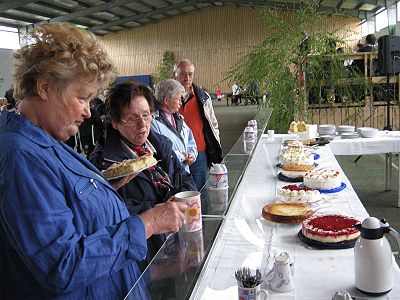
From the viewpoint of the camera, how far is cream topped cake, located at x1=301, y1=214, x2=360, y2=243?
1.63 m

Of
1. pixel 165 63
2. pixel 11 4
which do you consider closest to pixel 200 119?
pixel 11 4

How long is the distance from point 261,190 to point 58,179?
1.71 metres

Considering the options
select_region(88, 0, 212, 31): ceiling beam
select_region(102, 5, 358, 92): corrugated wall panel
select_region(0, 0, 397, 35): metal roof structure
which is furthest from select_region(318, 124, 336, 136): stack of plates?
select_region(102, 5, 358, 92): corrugated wall panel

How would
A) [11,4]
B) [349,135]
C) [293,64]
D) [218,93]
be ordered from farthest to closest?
1. [218,93]
2. [11,4]
3. [293,64]
4. [349,135]

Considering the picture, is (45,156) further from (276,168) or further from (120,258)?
(276,168)

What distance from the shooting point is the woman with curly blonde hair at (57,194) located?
0.92 metres

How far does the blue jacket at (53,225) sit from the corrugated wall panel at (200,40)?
2146 cm

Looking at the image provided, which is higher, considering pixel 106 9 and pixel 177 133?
pixel 106 9

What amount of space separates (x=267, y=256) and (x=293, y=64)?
14.1ft

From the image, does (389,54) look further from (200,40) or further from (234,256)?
(200,40)

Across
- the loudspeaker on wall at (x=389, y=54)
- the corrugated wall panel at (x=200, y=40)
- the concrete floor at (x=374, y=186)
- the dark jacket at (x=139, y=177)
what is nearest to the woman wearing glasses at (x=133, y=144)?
the dark jacket at (x=139, y=177)

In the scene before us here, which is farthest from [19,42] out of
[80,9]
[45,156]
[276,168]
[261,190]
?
[80,9]

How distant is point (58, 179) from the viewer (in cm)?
102

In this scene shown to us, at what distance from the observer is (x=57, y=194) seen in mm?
986
